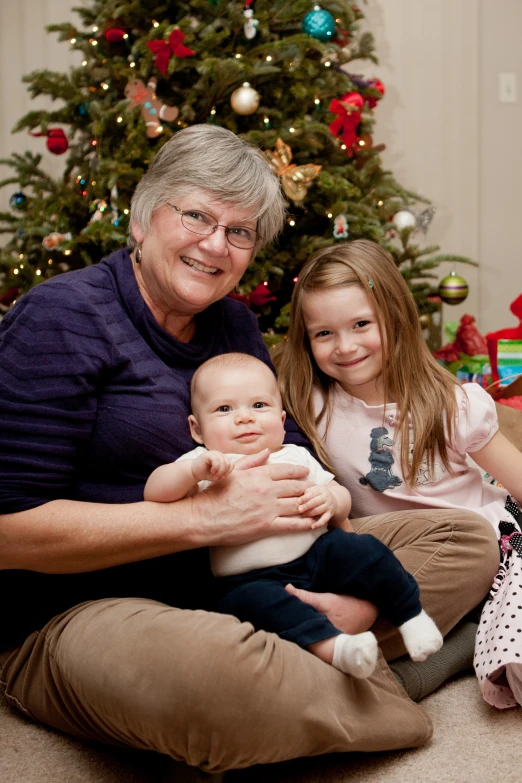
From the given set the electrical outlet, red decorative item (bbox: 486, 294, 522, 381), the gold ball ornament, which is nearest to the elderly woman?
the gold ball ornament

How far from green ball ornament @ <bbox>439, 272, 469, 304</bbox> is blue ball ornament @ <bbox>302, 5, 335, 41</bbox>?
1.21 metres

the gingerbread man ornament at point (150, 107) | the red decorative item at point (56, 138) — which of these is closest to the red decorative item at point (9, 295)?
the red decorative item at point (56, 138)

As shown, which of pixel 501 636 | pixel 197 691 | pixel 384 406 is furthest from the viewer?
pixel 384 406

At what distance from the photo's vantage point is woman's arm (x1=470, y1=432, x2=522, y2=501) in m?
1.69

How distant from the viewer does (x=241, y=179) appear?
149cm

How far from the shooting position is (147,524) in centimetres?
125

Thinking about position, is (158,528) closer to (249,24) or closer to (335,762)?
(335,762)

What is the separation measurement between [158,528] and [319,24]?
2.07 meters

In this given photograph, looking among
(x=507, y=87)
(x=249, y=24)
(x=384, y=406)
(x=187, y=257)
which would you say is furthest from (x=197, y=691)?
(x=507, y=87)

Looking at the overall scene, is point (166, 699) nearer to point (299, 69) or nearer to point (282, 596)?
point (282, 596)

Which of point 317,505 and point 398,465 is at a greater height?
point 317,505

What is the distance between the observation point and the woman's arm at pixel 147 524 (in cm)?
122

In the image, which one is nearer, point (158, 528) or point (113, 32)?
point (158, 528)

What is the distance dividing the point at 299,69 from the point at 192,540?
1957mm
